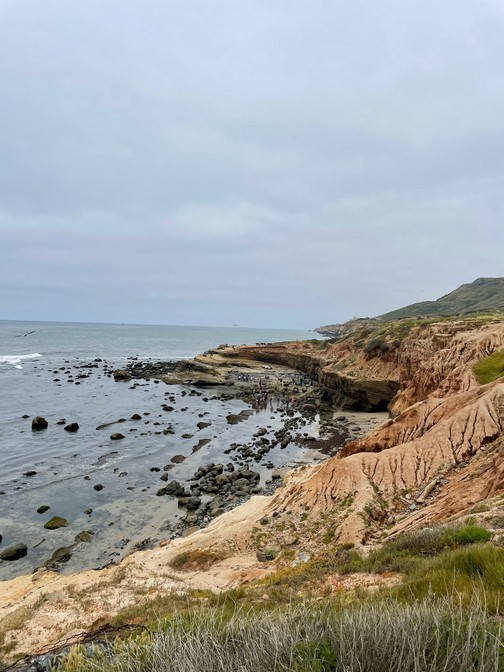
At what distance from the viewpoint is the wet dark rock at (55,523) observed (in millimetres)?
21631

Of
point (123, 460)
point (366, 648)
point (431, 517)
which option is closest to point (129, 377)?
point (123, 460)

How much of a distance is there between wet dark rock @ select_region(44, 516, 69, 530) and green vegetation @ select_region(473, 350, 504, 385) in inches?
1050

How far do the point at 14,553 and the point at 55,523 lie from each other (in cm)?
308

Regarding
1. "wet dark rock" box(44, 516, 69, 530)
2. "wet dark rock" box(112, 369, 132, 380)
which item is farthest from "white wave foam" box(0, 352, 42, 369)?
"wet dark rock" box(44, 516, 69, 530)

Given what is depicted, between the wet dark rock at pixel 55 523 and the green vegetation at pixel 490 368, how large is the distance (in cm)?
2667

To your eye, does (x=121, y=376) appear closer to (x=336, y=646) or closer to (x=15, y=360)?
(x=15, y=360)

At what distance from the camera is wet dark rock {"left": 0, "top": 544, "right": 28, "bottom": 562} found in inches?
733

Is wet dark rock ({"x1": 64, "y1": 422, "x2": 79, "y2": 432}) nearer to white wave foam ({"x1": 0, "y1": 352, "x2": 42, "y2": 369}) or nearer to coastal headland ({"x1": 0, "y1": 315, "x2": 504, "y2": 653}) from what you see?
coastal headland ({"x1": 0, "y1": 315, "x2": 504, "y2": 653})

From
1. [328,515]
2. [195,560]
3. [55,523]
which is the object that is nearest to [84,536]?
[55,523]

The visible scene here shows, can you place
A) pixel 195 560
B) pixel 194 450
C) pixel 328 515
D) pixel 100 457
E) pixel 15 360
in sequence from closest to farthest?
pixel 195 560
pixel 328 515
pixel 100 457
pixel 194 450
pixel 15 360

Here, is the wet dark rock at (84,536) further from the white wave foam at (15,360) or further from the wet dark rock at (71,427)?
the white wave foam at (15,360)

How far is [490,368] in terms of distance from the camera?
24.1m

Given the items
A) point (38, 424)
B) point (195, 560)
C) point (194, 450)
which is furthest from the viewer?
point (38, 424)

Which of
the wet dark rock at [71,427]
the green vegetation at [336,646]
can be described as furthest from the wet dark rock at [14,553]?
the wet dark rock at [71,427]
